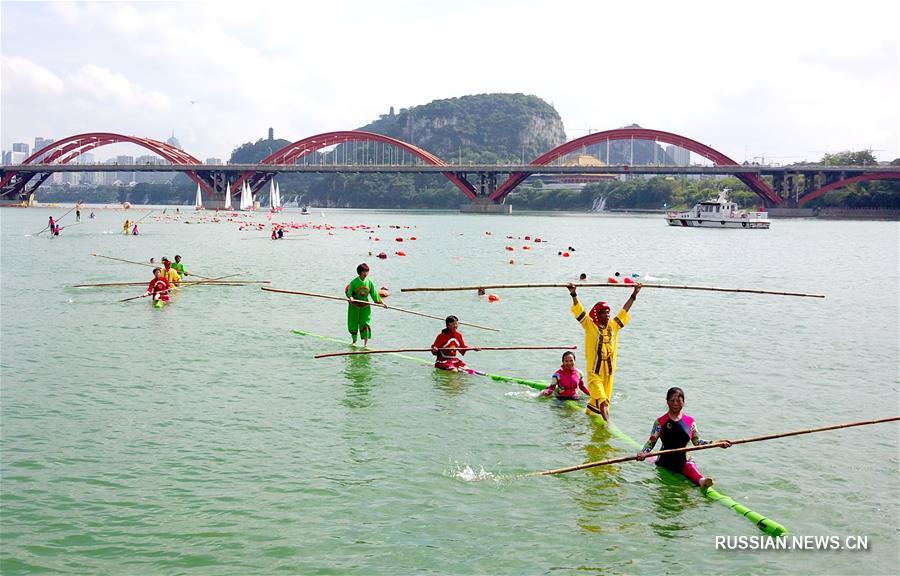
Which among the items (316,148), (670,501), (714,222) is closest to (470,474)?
(670,501)

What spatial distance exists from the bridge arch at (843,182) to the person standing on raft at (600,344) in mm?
117236

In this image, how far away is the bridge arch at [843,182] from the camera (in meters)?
113

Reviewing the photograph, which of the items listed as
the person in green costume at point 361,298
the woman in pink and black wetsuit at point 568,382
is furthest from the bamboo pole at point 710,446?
the person in green costume at point 361,298

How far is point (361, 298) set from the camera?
16453 mm

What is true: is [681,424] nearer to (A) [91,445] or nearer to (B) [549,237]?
(A) [91,445]

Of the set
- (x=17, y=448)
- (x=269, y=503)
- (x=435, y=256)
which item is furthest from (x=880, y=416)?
(x=435, y=256)

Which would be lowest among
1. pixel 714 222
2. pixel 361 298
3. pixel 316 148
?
pixel 361 298

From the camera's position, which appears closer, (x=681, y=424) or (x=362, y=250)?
(x=681, y=424)

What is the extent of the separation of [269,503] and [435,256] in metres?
40.2

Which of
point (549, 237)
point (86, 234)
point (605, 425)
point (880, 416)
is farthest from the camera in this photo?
point (549, 237)

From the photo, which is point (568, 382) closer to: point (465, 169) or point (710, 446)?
point (710, 446)

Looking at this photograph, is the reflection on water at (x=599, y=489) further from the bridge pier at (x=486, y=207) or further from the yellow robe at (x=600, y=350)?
the bridge pier at (x=486, y=207)

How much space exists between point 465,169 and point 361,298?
11349cm

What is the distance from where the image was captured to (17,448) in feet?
35.1
